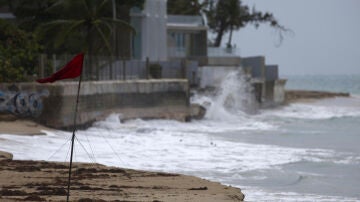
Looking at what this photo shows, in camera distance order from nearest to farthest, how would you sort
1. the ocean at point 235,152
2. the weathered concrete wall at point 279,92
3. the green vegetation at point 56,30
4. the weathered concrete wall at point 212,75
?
the ocean at point 235,152 → the green vegetation at point 56,30 → the weathered concrete wall at point 212,75 → the weathered concrete wall at point 279,92

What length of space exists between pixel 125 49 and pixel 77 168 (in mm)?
32747

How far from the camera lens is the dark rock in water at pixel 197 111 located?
133 ft

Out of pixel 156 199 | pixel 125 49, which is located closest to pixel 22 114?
pixel 156 199

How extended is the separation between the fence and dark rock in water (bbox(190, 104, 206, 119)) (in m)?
2.13

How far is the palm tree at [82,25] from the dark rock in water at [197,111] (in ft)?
15.4

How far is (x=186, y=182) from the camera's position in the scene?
1539 cm

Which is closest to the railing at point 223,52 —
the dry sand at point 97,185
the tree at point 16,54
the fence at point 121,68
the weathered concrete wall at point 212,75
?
the weathered concrete wall at point 212,75

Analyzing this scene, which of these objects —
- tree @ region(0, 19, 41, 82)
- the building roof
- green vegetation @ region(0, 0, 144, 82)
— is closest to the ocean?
tree @ region(0, 19, 41, 82)

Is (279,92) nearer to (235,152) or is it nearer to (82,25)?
(82,25)

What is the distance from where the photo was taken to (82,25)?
38.8 m

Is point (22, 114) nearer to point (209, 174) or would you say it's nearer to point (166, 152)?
point (166, 152)

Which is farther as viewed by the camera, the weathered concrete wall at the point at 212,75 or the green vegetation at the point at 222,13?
the green vegetation at the point at 222,13

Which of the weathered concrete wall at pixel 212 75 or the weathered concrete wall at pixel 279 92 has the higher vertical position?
the weathered concrete wall at pixel 212 75

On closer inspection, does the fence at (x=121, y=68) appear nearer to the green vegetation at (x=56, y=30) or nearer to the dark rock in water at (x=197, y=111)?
the green vegetation at (x=56, y=30)
